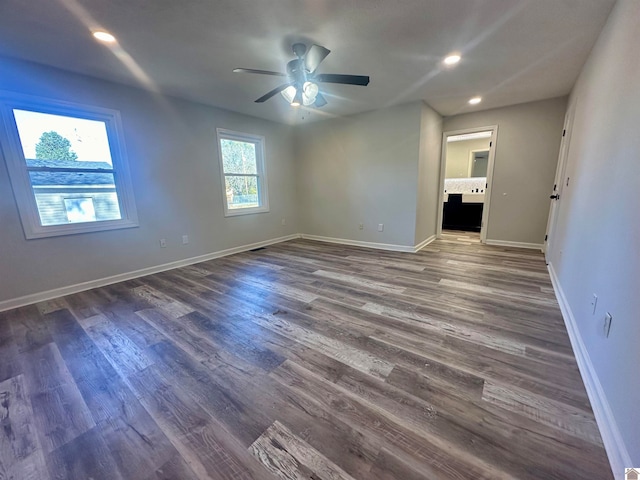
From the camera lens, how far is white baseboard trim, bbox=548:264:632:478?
103 centimetres

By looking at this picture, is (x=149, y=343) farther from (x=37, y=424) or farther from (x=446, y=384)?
(x=446, y=384)

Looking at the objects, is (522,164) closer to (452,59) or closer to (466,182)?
(466,182)

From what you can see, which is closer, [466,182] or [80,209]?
[80,209]

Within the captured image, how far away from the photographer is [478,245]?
189 inches

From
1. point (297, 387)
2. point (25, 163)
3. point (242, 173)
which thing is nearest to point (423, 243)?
point (242, 173)

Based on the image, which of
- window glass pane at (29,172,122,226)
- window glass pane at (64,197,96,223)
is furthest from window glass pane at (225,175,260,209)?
window glass pane at (64,197,96,223)

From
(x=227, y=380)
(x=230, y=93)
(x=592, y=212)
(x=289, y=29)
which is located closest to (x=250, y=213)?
(x=230, y=93)

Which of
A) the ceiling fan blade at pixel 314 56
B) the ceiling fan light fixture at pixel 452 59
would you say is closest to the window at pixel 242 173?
the ceiling fan blade at pixel 314 56

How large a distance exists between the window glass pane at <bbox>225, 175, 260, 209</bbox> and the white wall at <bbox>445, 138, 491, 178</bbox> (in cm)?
588

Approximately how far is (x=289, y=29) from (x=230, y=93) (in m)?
1.70

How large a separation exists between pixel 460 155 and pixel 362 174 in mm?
4745

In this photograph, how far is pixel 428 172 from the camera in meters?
4.65

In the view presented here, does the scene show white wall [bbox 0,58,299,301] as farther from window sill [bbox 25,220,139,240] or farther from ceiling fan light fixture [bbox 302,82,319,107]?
ceiling fan light fixture [bbox 302,82,319,107]

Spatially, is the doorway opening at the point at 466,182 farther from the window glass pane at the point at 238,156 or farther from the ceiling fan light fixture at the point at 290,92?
the window glass pane at the point at 238,156
